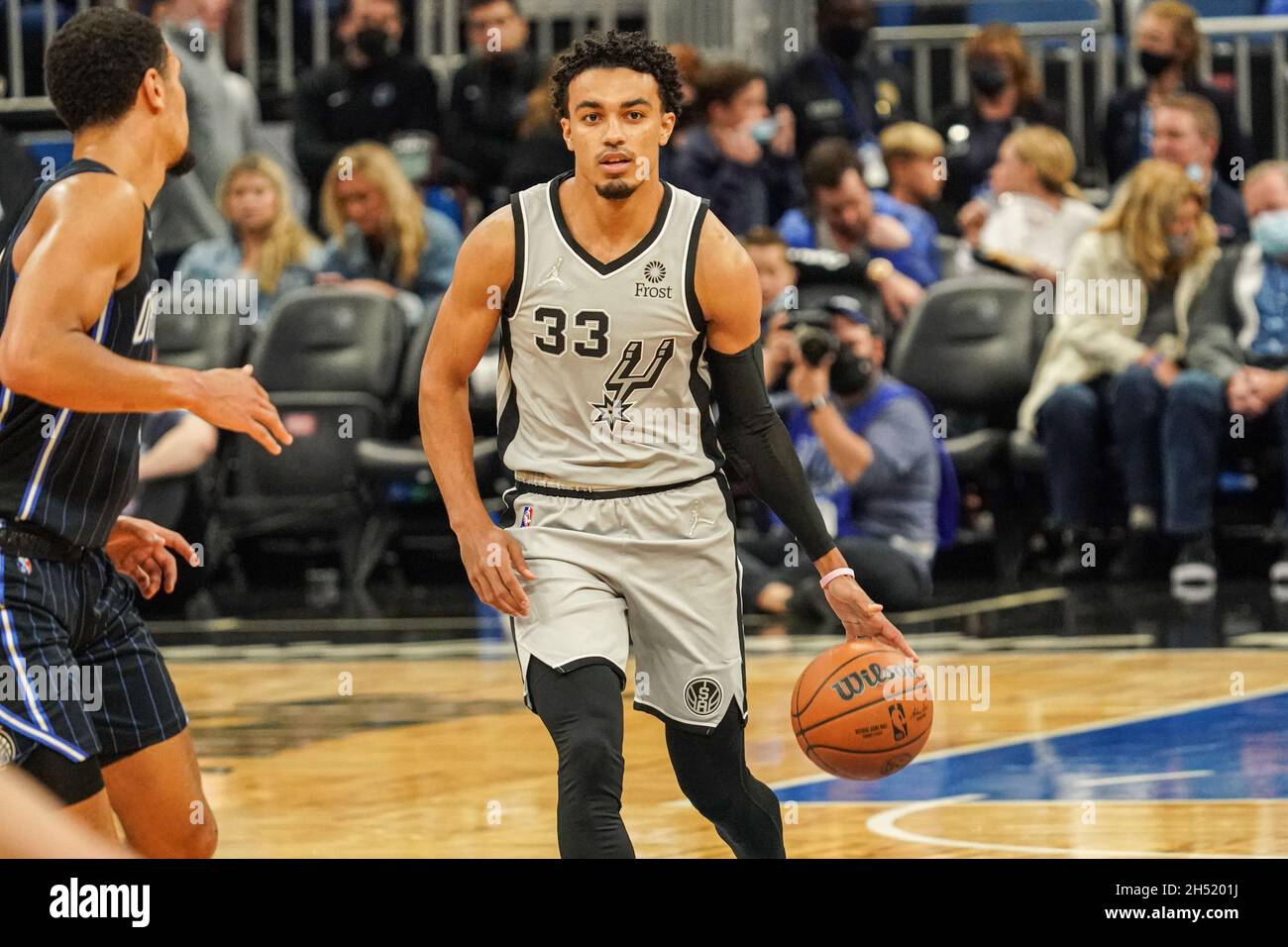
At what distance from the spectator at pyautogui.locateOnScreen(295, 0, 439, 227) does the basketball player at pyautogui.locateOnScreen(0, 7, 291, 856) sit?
795 centimetres

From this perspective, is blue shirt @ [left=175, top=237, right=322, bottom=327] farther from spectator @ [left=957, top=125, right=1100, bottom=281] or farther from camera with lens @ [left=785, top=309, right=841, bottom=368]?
spectator @ [left=957, top=125, right=1100, bottom=281]

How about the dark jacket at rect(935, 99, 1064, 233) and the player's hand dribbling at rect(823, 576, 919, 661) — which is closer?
the player's hand dribbling at rect(823, 576, 919, 661)

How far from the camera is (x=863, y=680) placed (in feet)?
15.7

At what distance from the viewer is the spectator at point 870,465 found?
9.50 m

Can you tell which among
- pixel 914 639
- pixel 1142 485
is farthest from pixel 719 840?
pixel 1142 485

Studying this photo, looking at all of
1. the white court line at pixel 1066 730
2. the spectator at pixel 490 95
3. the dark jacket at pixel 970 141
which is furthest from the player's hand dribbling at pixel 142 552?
the dark jacket at pixel 970 141

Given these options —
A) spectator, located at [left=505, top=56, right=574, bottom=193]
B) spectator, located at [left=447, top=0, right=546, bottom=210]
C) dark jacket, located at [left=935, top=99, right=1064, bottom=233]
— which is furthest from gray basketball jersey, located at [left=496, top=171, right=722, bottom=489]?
dark jacket, located at [left=935, top=99, right=1064, bottom=233]

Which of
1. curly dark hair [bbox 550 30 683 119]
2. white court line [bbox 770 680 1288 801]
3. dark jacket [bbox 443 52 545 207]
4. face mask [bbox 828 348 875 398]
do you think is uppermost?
dark jacket [bbox 443 52 545 207]

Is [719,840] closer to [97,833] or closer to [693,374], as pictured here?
[693,374]

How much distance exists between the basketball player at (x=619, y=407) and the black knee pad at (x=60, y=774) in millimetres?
838

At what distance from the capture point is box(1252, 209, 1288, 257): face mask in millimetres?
10438

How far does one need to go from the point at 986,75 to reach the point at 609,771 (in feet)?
27.6

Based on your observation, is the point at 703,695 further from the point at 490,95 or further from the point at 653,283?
the point at 490,95

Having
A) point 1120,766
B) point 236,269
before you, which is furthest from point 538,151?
point 1120,766
